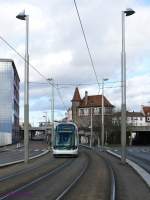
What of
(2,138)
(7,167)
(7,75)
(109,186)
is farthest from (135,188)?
(7,75)

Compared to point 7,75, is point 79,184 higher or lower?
lower

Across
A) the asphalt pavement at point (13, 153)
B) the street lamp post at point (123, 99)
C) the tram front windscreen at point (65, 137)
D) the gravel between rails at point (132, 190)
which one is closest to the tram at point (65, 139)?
the tram front windscreen at point (65, 137)

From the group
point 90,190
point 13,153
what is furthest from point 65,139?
point 90,190

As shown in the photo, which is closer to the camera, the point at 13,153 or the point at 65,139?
the point at 65,139

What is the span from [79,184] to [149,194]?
4117 mm

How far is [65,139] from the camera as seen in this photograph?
4784 centimetres

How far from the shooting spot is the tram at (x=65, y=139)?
48000mm

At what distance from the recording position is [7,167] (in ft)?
108

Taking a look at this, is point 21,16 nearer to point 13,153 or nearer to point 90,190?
point 90,190

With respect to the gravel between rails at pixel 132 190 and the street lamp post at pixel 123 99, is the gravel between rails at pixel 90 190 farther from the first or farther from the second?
the street lamp post at pixel 123 99

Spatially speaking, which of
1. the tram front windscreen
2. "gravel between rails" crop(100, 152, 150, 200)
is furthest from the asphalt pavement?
"gravel between rails" crop(100, 152, 150, 200)

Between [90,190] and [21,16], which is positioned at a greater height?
[21,16]

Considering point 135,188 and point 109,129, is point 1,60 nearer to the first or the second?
point 109,129

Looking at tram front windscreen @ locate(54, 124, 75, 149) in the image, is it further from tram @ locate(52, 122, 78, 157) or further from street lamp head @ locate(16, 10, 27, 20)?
street lamp head @ locate(16, 10, 27, 20)
